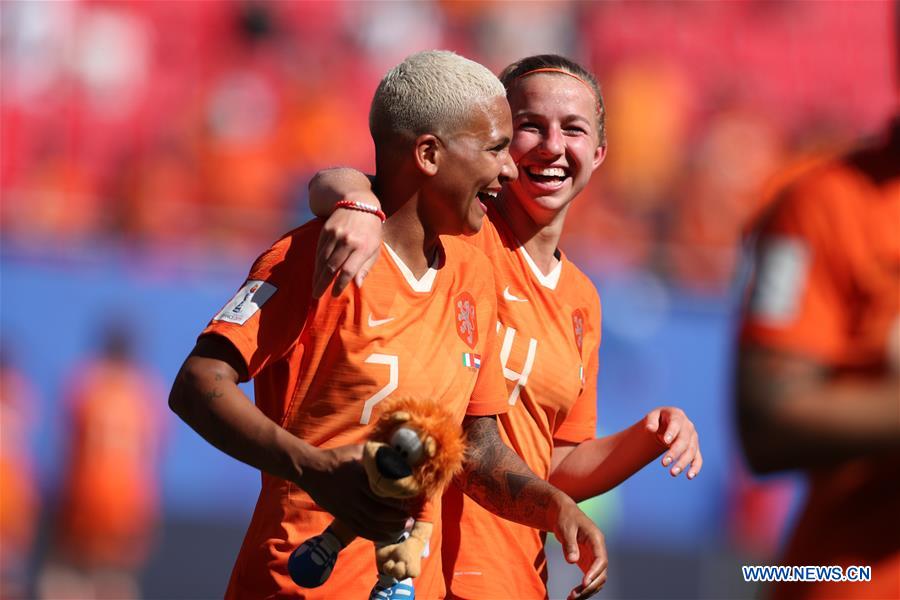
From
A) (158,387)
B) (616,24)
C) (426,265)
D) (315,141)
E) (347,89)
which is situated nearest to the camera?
(426,265)

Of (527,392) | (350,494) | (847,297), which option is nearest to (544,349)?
(527,392)

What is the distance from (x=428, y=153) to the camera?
3.59 m

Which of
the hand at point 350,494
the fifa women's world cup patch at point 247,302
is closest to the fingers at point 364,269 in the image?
the fifa women's world cup patch at point 247,302

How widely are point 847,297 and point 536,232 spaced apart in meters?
1.97

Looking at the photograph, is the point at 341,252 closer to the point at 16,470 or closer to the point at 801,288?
the point at 801,288

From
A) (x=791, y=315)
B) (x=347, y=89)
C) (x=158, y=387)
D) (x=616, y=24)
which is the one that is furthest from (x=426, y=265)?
(x=616, y=24)

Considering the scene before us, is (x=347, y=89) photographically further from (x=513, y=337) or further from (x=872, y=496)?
(x=872, y=496)

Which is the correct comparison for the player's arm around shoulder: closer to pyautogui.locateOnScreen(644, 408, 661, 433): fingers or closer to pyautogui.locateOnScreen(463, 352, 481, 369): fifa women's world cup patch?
pyautogui.locateOnScreen(463, 352, 481, 369): fifa women's world cup patch

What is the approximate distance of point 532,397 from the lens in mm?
4199

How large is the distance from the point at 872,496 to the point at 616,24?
1386cm

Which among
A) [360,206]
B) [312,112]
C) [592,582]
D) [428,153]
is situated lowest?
[592,582]

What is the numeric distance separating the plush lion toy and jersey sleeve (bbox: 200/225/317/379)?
42 cm

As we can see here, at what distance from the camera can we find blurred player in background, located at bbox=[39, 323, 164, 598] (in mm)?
10828

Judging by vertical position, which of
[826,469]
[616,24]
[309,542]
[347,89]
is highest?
[616,24]
